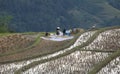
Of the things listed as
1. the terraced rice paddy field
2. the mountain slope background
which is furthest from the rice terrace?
the mountain slope background

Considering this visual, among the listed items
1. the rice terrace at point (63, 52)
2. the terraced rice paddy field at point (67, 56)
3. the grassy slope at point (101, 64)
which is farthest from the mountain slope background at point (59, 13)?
the grassy slope at point (101, 64)

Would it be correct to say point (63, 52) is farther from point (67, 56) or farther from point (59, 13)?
point (59, 13)

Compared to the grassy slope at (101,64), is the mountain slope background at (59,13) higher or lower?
lower

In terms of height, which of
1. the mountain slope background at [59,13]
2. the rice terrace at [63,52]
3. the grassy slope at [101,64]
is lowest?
the mountain slope background at [59,13]

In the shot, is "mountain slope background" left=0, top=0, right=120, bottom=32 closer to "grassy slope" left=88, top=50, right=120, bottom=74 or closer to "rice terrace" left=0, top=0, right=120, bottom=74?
"rice terrace" left=0, top=0, right=120, bottom=74

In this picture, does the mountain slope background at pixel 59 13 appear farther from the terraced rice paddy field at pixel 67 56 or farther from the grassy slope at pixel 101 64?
the grassy slope at pixel 101 64

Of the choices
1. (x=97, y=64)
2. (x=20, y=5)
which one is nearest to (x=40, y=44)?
(x=97, y=64)
